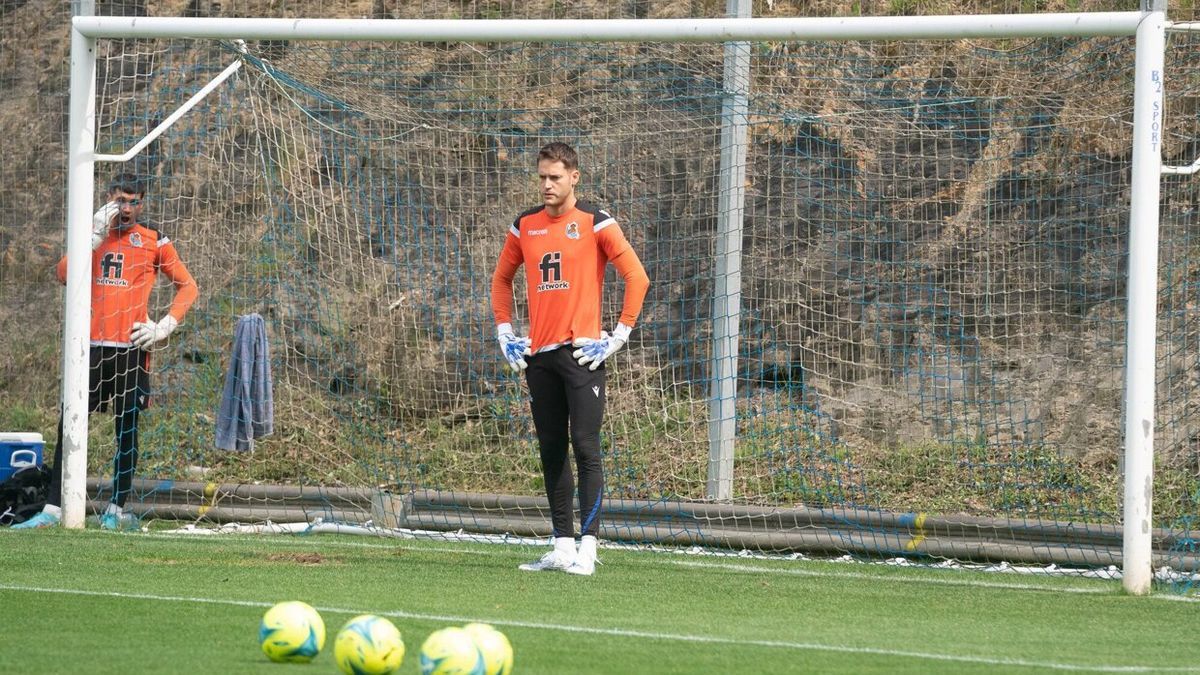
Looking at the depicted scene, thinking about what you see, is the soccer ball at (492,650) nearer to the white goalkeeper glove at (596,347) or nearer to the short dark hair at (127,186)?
the white goalkeeper glove at (596,347)

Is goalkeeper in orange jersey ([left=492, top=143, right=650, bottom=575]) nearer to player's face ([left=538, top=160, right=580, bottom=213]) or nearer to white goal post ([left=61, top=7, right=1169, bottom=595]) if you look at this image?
player's face ([left=538, top=160, right=580, bottom=213])

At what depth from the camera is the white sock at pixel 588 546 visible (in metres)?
7.50

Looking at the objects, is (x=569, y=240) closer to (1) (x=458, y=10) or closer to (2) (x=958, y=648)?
(2) (x=958, y=648)

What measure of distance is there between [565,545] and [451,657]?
11.7ft

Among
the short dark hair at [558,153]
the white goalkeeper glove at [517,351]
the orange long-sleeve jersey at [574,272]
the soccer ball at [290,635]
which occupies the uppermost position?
the short dark hair at [558,153]

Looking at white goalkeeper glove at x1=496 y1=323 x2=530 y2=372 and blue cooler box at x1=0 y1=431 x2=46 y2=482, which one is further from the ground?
white goalkeeper glove at x1=496 y1=323 x2=530 y2=372

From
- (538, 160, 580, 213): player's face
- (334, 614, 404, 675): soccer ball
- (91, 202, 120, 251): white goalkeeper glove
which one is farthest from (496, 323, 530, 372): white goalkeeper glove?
(334, 614, 404, 675): soccer ball

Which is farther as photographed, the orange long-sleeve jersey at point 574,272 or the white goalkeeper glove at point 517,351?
the white goalkeeper glove at point 517,351

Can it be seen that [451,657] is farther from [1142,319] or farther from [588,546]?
[1142,319]

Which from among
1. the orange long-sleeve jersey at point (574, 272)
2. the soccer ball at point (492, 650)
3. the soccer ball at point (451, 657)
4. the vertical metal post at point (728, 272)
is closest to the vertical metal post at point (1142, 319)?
the orange long-sleeve jersey at point (574, 272)

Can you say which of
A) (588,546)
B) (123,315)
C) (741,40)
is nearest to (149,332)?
(123,315)

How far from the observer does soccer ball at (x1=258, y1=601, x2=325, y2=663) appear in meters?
4.59

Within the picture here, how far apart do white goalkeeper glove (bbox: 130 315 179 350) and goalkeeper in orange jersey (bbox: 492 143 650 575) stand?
9.95 feet

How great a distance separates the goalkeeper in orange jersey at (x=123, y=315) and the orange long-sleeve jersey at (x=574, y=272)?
318 cm
